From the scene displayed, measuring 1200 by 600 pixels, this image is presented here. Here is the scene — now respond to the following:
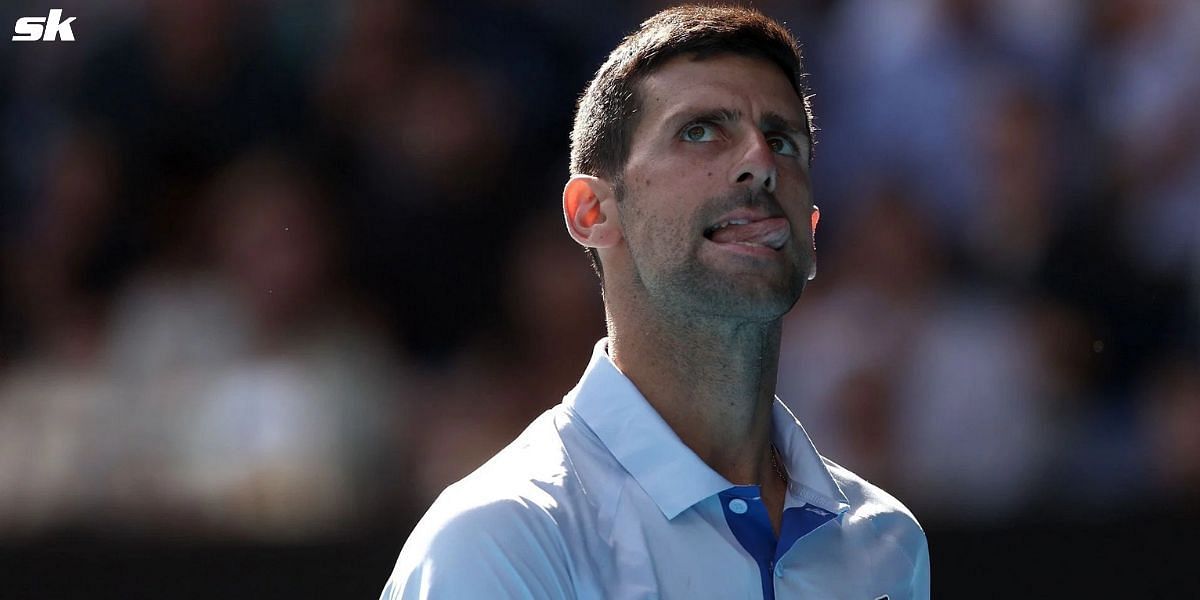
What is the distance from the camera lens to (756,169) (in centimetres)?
241

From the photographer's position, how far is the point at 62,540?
3.90 meters

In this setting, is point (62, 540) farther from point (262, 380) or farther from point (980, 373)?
point (980, 373)

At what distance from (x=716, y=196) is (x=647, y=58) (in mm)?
312

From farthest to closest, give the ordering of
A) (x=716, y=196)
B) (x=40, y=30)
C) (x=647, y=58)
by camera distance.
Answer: (x=40, y=30), (x=647, y=58), (x=716, y=196)

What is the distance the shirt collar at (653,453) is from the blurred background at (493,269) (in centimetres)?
165

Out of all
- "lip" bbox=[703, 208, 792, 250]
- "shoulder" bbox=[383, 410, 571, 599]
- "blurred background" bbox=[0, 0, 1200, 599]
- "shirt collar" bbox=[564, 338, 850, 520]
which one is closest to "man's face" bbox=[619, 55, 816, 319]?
"lip" bbox=[703, 208, 792, 250]

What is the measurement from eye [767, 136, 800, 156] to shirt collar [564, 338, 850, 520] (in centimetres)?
46

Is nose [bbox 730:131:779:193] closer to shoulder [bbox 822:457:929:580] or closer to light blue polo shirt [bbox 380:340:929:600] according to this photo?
light blue polo shirt [bbox 380:340:929:600]

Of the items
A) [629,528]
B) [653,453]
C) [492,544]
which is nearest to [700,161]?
[653,453]

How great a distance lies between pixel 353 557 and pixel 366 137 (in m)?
1.31

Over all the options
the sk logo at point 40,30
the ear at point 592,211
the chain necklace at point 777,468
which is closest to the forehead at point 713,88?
the ear at point 592,211

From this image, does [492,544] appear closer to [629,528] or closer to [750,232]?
[629,528]

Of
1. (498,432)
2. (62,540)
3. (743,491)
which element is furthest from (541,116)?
(743,491)

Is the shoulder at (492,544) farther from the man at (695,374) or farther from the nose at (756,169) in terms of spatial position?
the nose at (756,169)
